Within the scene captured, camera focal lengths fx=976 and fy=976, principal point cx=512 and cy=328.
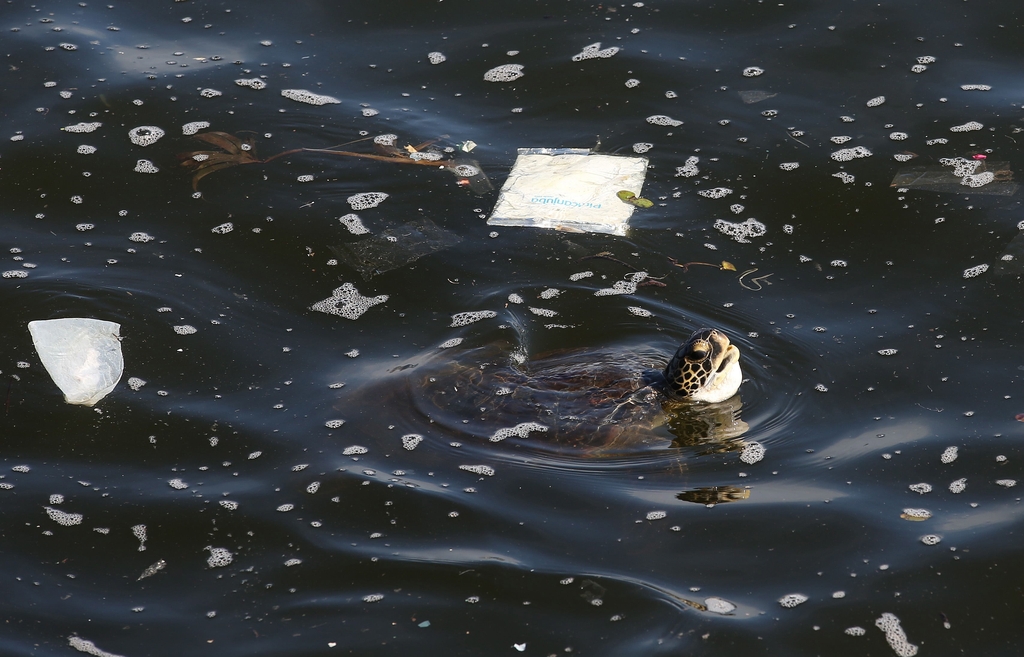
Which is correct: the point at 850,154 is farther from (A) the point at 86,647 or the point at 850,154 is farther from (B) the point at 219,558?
(A) the point at 86,647

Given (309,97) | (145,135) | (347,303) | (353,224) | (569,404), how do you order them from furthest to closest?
(309,97) < (145,135) < (353,224) < (347,303) < (569,404)

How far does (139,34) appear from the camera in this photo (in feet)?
19.0

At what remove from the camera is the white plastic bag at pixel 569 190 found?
449 cm

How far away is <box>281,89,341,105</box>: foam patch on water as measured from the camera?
525cm

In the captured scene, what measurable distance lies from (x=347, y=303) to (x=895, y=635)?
8.04 feet

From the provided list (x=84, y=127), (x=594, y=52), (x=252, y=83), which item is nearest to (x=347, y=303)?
(x=252, y=83)

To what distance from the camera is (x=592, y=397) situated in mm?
3635

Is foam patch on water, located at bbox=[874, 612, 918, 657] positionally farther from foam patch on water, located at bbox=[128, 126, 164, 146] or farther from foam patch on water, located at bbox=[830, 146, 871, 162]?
foam patch on water, located at bbox=[128, 126, 164, 146]

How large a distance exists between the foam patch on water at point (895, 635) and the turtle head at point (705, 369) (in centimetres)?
102

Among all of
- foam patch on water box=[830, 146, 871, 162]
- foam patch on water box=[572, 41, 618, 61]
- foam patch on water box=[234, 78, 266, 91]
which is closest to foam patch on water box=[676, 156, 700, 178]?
foam patch on water box=[830, 146, 871, 162]

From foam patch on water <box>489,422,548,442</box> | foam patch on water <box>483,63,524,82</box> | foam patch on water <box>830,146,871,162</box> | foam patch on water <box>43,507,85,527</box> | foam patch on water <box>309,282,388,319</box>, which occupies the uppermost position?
foam patch on water <box>483,63,524,82</box>

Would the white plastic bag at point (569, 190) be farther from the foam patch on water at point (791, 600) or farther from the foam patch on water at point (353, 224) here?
the foam patch on water at point (791, 600)

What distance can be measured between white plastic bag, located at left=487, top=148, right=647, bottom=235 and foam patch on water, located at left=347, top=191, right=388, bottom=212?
1.85 ft

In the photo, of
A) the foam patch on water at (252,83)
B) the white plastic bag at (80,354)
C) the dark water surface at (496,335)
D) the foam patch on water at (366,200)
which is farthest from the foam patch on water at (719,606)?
the foam patch on water at (252,83)
